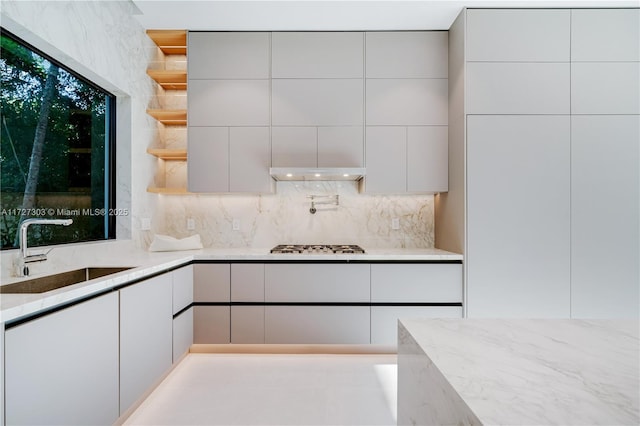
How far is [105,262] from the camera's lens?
240cm

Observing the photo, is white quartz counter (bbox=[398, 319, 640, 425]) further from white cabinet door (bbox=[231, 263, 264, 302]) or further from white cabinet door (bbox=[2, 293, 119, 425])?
white cabinet door (bbox=[231, 263, 264, 302])

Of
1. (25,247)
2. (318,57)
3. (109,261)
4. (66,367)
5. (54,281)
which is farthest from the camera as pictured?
(318,57)

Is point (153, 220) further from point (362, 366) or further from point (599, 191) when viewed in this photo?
point (599, 191)

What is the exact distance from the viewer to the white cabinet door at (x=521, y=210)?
2799 millimetres

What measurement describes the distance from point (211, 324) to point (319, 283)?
95cm

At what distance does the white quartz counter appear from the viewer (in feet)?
1.82

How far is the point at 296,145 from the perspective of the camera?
3.16 metres

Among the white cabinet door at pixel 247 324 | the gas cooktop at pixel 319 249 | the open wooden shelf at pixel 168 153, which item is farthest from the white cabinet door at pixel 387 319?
the open wooden shelf at pixel 168 153

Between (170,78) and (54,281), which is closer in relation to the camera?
(54,281)

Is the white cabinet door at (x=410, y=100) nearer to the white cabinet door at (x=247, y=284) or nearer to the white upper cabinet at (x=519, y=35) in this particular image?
the white upper cabinet at (x=519, y=35)

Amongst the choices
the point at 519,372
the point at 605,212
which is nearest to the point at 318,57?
the point at 605,212

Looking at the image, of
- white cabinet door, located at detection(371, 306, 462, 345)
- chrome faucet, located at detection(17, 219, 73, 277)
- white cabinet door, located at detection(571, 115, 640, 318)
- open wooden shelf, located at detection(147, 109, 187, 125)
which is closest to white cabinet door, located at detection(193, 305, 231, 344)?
white cabinet door, located at detection(371, 306, 462, 345)

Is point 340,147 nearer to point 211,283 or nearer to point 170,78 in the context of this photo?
point 211,283

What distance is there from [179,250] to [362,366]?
181 cm
